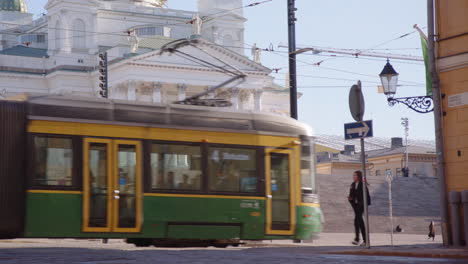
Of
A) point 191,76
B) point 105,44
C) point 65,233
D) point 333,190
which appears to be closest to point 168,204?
point 65,233

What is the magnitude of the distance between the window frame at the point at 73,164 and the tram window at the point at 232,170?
8.28 feet

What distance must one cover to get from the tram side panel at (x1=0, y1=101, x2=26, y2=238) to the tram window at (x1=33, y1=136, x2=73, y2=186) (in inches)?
10.5

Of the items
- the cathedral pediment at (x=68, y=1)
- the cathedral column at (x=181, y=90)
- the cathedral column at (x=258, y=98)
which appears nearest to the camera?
the cathedral column at (x=181, y=90)

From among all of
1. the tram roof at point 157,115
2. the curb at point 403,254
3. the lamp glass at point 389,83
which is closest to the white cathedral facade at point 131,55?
the lamp glass at point 389,83

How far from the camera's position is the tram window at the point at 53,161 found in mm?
16172

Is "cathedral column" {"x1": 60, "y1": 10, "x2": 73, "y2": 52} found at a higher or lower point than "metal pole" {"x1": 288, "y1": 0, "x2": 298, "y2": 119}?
higher

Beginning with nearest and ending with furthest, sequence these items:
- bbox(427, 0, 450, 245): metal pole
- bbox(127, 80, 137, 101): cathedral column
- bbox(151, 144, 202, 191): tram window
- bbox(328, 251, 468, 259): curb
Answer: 1. bbox(328, 251, 468, 259): curb
2. bbox(151, 144, 202, 191): tram window
3. bbox(427, 0, 450, 245): metal pole
4. bbox(127, 80, 137, 101): cathedral column

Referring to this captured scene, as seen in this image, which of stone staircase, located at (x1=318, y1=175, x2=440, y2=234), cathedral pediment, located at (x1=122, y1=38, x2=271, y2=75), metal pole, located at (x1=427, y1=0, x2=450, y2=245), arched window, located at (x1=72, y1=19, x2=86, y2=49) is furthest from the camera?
arched window, located at (x1=72, y1=19, x2=86, y2=49)

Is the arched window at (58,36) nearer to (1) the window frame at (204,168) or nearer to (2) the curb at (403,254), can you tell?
(1) the window frame at (204,168)

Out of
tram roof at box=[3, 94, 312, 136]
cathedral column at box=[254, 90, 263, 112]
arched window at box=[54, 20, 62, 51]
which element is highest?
arched window at box=[54, 20, 62, 51]

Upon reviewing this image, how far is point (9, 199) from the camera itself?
15812mm

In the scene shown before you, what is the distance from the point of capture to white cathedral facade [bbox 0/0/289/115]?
83.2 meters

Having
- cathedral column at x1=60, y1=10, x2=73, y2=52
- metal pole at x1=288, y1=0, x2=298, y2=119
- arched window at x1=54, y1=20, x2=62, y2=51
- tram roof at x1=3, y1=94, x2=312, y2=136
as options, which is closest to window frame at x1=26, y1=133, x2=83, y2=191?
tram roof at x1=3, y1=94, x2=312, y2=136

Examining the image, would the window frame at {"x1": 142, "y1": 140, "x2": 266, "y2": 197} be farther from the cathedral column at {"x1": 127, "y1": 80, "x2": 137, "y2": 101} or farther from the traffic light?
the cathedral column at {"x1": 127, "y1": 80, "x2": 137, "y2": 101}
